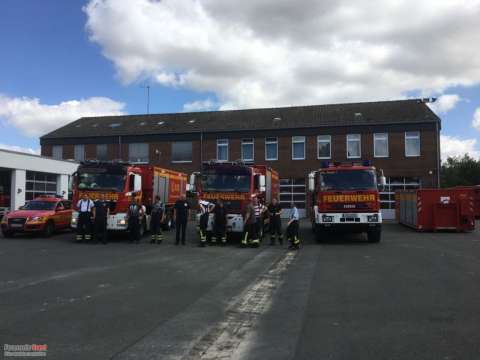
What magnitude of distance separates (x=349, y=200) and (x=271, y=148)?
885 inches

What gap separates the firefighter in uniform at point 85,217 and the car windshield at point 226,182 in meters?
4.20

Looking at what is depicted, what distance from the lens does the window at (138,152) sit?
4109cm

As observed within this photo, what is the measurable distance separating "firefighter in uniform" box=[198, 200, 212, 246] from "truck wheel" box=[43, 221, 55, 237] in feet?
22.1

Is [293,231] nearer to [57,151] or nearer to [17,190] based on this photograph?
[17,190]

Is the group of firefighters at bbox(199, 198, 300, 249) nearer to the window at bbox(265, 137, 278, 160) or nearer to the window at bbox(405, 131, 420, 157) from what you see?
the window at bbox(265, 137, 278, 160)

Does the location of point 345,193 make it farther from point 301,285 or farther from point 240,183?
point 301,285

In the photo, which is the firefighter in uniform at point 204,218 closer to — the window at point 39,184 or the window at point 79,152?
the window at point 39,184

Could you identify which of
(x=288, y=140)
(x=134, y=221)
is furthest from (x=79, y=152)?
(x=134, y=221)

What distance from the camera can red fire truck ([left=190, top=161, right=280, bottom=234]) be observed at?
1694 cm

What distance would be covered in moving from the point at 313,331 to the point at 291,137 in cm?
3288

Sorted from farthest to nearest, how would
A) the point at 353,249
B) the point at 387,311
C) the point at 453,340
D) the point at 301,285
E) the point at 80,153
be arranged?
1. the point at 80,153
2. the point at 353,249
3. the point at 301,285
4. the point at 387,311
5. the point at 453,340

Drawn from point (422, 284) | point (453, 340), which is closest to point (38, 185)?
point (422, 284)

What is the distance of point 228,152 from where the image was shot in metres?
39.4

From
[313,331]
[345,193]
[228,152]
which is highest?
[228,152]
